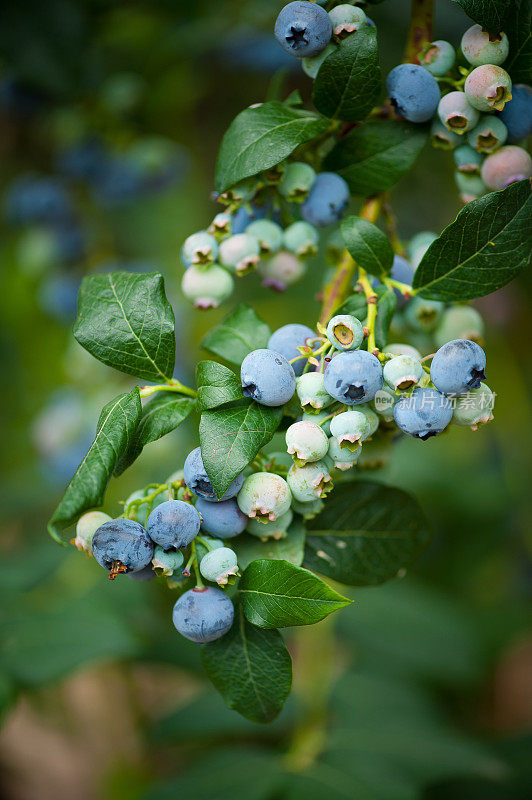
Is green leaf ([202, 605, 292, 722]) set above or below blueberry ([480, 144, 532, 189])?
below

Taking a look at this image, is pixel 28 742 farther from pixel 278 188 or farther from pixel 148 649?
pixel 278 188

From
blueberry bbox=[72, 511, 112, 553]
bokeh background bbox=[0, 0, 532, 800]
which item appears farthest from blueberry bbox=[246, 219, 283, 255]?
bokeh background bbox=[0, 0, 532, 800]

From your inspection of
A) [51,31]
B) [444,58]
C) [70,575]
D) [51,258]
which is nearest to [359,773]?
[70,575]

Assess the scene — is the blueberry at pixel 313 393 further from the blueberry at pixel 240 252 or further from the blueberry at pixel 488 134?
the blueberry at pixel 488 134

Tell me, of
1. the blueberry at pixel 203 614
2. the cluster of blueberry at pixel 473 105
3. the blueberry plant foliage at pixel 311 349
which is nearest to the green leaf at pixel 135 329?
the blueberry plant foliage at pixel 311 349

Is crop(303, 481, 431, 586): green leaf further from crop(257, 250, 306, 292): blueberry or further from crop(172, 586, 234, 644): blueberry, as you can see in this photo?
crop(257, 250, 306, 292): blueberry

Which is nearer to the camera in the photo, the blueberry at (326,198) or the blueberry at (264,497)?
the blueberry at (264,497)

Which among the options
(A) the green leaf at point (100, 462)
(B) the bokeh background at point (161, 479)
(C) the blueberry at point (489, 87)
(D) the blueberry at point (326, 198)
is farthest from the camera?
(B) the bokeh background at point (161, 479)

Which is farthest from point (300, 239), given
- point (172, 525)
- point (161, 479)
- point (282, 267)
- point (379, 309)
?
point (161, 479)
